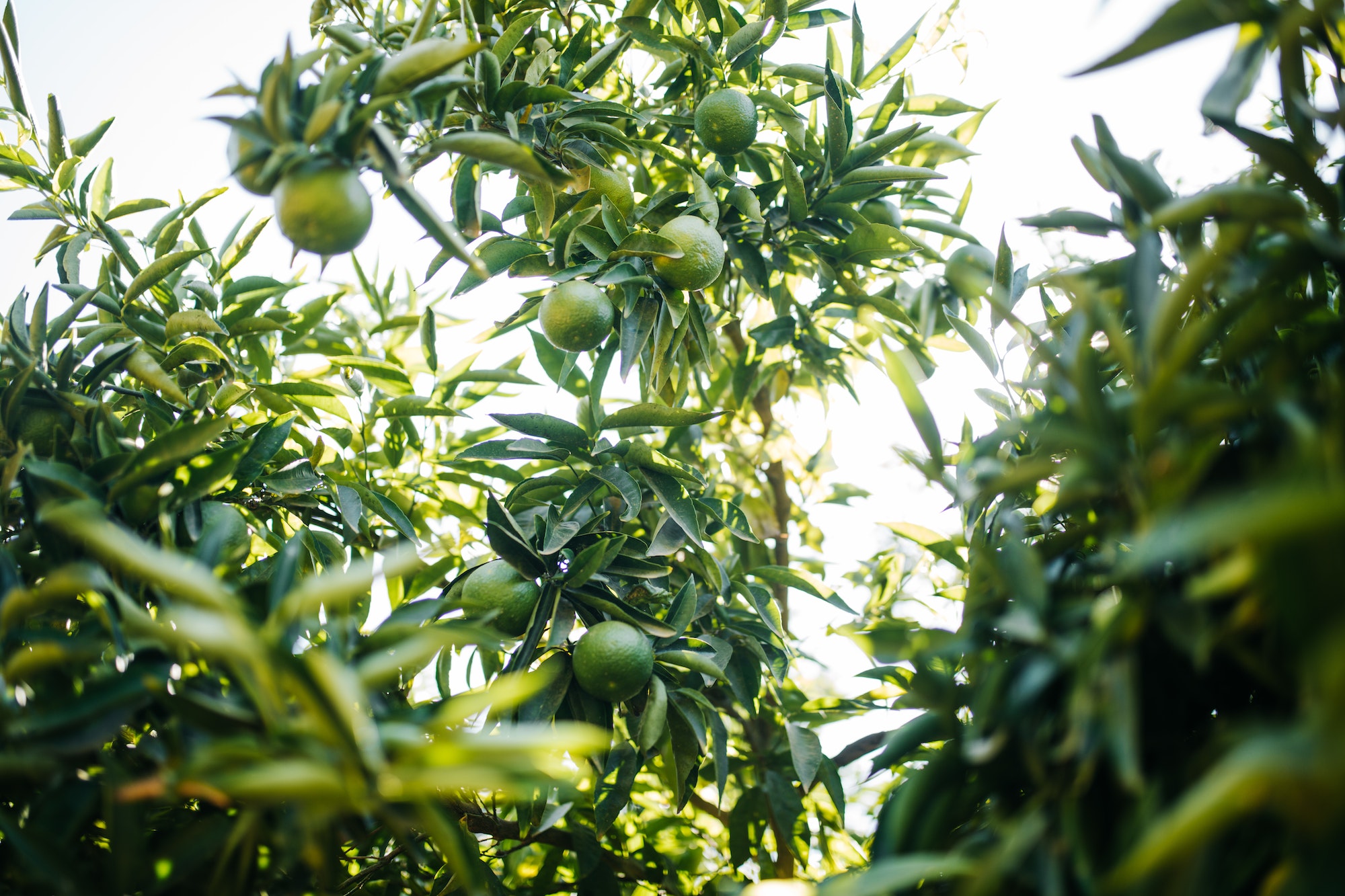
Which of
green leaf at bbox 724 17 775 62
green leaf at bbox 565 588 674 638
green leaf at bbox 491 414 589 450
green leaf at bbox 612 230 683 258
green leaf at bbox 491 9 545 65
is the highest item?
green leaf at bbox 491 9 545 65

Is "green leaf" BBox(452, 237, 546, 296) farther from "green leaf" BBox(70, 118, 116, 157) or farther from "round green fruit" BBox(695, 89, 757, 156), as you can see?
"green leaf" BBox(70, 118, 116, 157)

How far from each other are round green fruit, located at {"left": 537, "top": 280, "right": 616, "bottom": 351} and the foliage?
2.21 feet

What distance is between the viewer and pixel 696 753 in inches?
51.9

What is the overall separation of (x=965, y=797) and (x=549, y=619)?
703 mm

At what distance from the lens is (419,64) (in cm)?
83

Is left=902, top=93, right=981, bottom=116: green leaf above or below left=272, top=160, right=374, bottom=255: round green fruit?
above

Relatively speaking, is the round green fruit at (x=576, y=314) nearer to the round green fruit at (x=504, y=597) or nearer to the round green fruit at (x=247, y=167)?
the round green fruit at (x=504, y=597)

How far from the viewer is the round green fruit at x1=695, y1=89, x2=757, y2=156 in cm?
147

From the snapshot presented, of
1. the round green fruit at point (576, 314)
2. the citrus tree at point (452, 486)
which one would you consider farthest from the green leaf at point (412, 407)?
the round green fruit at point (576, 314)

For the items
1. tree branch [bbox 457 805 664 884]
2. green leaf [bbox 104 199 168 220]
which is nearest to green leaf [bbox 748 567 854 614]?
tree branch [bbox 457 805 664 884]

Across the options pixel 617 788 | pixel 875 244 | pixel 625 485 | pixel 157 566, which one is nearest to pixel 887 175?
pixel 875 244

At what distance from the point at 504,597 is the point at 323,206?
25.3 inches

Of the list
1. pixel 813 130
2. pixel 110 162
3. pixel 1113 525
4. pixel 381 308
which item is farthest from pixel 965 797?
pixel 110 162

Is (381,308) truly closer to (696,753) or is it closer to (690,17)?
(690,17)
